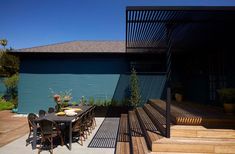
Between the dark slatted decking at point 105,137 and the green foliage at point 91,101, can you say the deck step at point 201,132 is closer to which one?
the dark slatted decking at point 105,137

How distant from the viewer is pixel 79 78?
12.4m

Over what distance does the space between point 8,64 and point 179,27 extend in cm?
1303

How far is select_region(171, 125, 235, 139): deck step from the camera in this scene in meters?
5.17

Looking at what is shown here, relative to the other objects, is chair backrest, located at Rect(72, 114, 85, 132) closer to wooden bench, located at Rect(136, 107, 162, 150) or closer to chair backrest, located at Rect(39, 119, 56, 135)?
chair backrest, located at Rect(39, 119, 56, 135)

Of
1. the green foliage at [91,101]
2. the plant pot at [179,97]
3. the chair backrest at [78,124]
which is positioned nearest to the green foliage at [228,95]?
the chair backrest at [78,124]

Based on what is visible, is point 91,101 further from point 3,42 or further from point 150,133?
point 3,42

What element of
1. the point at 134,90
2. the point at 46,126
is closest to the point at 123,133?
the point at 46,126

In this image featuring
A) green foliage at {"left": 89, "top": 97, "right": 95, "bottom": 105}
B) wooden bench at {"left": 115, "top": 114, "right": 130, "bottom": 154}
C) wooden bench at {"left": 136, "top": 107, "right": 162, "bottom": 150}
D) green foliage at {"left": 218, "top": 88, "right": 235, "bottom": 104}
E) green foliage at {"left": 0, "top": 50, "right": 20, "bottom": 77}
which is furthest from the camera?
green foliage at {"left": 0, "top": 50, "right": 20, "bottom": 77}

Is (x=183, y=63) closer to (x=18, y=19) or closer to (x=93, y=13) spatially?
(x=93, y=13)

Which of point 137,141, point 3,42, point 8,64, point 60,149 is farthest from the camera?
point 3,42

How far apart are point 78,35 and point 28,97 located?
1288 cm

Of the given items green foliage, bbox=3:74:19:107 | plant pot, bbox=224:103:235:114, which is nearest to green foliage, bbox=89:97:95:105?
green foliage, bbox=3:74:19:107

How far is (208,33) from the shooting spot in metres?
7.61

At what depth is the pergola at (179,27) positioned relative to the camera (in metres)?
4.79
